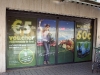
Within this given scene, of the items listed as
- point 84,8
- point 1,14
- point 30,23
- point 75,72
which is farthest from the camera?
point 84,8

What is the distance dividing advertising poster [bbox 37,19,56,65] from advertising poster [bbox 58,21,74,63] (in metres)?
0.40

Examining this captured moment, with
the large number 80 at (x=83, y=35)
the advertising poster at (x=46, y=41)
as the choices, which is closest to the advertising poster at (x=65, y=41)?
the advertising poster at (x=46, y=41)

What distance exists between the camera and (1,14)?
6422 millimetres

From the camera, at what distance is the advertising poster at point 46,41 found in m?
7.71

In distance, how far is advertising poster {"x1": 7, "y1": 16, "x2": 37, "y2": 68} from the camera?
7.02 metres

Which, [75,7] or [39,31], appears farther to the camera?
[75,7]

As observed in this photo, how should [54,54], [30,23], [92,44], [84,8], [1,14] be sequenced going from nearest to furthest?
[1,14]
[30,23]
[54,54]
[84,8]
[92,44]

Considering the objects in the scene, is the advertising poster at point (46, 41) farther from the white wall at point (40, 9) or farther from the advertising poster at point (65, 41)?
the white wall at point (40, 9)

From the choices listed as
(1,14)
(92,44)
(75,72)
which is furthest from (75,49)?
(1,14)

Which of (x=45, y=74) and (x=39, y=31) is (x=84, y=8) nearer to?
(x=39, y=31)

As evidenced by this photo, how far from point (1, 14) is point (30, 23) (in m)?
1.58

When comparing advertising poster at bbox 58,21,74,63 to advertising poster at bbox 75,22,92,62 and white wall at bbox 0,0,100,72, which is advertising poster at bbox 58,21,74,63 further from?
white wall at bbox 0,0,100,72

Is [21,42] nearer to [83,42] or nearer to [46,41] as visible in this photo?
[46,41]

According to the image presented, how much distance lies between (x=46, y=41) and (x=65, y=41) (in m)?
1.24
